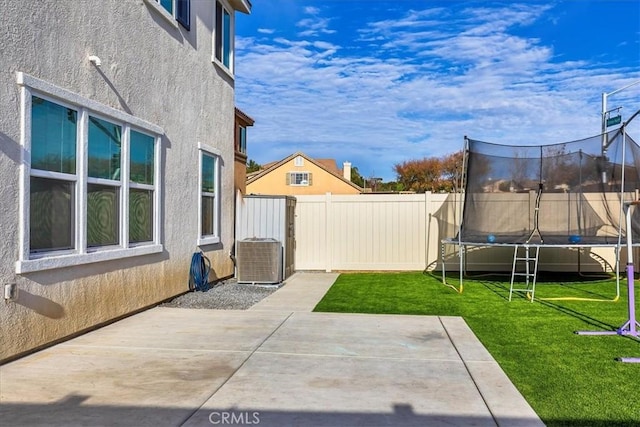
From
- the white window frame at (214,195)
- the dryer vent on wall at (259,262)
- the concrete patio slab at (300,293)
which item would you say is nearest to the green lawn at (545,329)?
the concrete patio slab at (300,293)

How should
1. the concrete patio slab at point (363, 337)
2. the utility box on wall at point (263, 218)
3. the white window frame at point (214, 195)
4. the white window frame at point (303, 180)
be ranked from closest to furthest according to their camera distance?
the concrete patio slab at point (363, 337) → the white window frame at point (214, 195) → the utility box on wall at point (263, 218) → the white window frame at point (303, 180)

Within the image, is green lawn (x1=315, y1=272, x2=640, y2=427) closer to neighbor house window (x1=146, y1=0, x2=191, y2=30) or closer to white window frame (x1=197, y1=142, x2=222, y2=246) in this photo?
white window frame (x1=197, y1=142, x2=222, y2=246)

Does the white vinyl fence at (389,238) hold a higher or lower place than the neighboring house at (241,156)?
lower

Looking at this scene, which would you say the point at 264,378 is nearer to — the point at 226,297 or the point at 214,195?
the point at 226,297

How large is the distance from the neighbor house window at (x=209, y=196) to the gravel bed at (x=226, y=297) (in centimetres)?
99

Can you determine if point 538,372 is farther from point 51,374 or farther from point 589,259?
point 589,259

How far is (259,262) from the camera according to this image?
11.2m

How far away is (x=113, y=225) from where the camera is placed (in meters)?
7.07

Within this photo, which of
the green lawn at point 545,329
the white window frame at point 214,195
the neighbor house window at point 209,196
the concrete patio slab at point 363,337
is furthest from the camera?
the neighbor house window at point 209,196

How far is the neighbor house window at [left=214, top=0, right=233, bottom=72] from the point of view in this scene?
37.1ft

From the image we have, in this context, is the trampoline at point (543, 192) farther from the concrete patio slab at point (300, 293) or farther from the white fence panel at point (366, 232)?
the concrete patio slab at point (300, 293)

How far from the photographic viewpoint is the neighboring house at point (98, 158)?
5129mm

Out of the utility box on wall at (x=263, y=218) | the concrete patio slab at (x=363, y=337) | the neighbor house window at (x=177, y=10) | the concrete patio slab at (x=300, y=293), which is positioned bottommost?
the concrete patio slab at (x=300, y=293)

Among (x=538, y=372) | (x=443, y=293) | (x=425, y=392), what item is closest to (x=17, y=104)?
(x=425, y=392)
